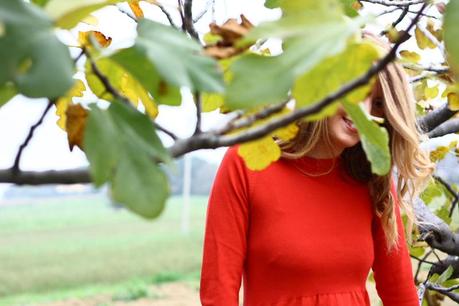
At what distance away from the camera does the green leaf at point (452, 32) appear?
294 millimetres

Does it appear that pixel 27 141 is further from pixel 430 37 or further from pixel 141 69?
pixel 430 37

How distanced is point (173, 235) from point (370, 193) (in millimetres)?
8252

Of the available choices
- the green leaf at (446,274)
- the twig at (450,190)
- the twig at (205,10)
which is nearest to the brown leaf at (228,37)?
the twig at (205,10)

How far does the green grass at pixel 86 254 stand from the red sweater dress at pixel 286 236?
4807 mm

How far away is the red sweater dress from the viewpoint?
106cm

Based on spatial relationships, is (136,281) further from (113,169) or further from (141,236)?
(113,169)

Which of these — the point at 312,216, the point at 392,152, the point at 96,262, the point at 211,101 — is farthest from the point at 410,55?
the point at 96,262

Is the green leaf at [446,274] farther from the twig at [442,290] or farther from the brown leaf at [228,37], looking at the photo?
the brown leaf at [228,37]

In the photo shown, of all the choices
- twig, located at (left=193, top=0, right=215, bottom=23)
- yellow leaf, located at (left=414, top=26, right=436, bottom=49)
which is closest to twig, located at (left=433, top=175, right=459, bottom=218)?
yellow leaf, located at (left=414, top=26, right=436, bottom=49)

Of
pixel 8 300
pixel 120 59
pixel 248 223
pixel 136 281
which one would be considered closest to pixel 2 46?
pixel 120 59

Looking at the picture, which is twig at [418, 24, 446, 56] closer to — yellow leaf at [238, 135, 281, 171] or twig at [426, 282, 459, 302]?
twig at [426, 282, 459, 302]

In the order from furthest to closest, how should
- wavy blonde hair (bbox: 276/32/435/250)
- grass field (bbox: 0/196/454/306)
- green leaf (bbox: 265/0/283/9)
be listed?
grass field (bbox: 0/196/454/306), wavy blonde hair (bbox: 276/32/435/250), green leaf (bbox: 265/0/283/9)

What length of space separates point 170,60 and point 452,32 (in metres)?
0.12

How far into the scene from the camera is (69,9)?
28 cm
